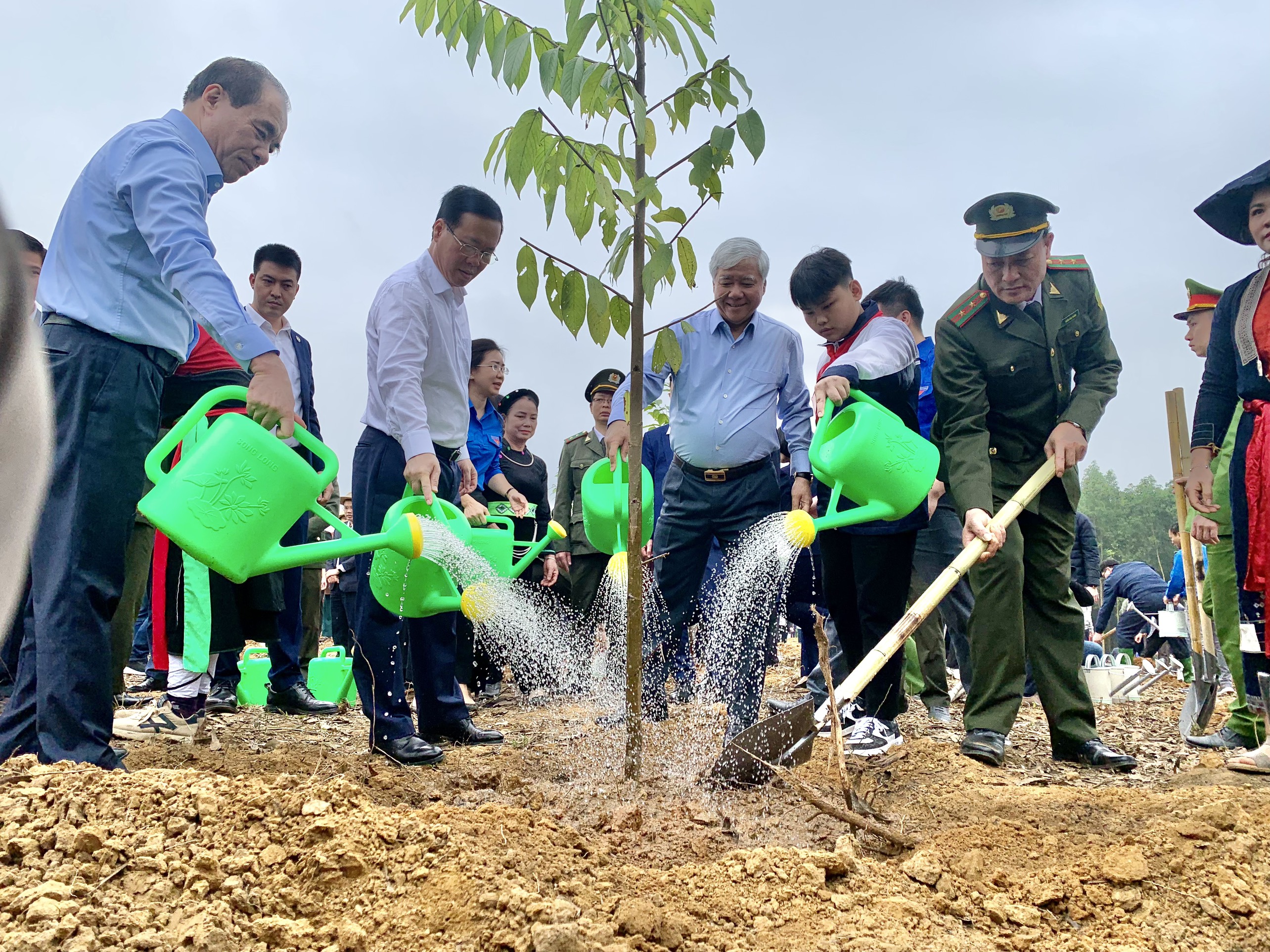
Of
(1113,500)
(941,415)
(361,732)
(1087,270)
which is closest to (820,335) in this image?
(941,415)

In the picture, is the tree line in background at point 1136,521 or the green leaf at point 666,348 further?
the tree line in background at point 1136,521

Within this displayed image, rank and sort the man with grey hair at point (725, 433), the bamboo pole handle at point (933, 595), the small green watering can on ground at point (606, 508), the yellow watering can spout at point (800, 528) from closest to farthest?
the bamboo pole handle at point (933, 595) → the yellow watering can spout at point (800, 528) → the man with grey hair at point (725, 433) → the small green watering can on ground at point (606, 508)

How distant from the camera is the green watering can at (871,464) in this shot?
109 inches

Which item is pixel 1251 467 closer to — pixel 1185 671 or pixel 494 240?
pixel 494 240

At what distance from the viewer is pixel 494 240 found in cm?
309

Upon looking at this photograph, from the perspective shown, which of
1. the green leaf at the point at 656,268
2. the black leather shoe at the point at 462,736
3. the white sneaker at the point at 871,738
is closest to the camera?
the green leaf at the point at 656,268

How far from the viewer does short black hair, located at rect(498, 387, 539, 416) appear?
19.5 ft

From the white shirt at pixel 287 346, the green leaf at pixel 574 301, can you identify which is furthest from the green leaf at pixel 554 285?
the white shirt at pixel 287 346

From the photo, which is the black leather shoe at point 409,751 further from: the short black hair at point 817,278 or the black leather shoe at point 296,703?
the short black hair at point 817,278

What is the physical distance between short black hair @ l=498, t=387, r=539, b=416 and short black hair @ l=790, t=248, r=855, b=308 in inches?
112

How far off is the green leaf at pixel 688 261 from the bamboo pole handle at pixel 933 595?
1.06 metres

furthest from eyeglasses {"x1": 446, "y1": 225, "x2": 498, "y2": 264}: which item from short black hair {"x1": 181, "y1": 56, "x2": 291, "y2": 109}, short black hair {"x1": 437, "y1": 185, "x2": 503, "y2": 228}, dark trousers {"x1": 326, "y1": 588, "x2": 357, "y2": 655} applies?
dark trousers {"x1": 326, "y1": 588, "x2": 357, "y2": 655}

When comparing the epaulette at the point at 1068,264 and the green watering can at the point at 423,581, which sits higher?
the epaulette at the point at 1068,264

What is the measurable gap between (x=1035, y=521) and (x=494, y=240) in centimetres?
205
